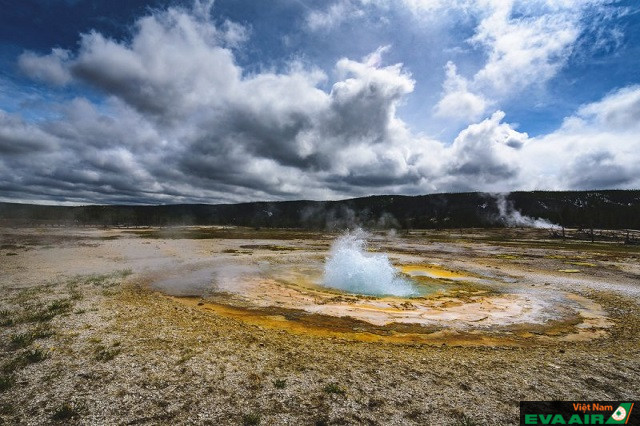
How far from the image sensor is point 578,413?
21.8 feet

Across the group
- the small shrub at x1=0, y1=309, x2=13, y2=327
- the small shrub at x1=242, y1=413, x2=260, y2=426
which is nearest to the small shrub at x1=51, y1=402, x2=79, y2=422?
the small shrub at x1=242, y1=413, x2=260, y2=426

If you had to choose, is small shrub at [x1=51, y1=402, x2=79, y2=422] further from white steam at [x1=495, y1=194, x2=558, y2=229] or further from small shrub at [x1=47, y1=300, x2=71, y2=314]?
white steam at [x1=495, y1=194, x2=558, y2=229]

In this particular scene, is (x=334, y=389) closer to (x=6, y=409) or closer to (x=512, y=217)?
(x=6, y=409)

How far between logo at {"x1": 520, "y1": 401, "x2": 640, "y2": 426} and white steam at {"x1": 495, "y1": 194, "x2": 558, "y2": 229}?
133 metres

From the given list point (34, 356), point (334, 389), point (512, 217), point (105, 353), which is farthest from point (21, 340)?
point (512, 217)

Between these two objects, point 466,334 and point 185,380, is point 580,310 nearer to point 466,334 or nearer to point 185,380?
point 466,334

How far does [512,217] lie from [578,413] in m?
169

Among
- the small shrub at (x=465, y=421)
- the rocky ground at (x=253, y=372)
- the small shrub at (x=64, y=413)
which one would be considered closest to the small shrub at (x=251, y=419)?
the rocky ground at (x=253, y=372)

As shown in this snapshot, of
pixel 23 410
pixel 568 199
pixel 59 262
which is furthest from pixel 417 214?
pixel 23 410

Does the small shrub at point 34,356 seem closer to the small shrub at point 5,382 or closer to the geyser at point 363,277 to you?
the small shrub at point 5,382

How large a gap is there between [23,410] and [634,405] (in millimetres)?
12530

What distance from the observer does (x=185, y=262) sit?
29.2 m

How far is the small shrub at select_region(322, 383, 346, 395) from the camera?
7.20 meters

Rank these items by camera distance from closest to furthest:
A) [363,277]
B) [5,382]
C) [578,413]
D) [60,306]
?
[578,413]
[5,382]
[60,306]
[363,277]
